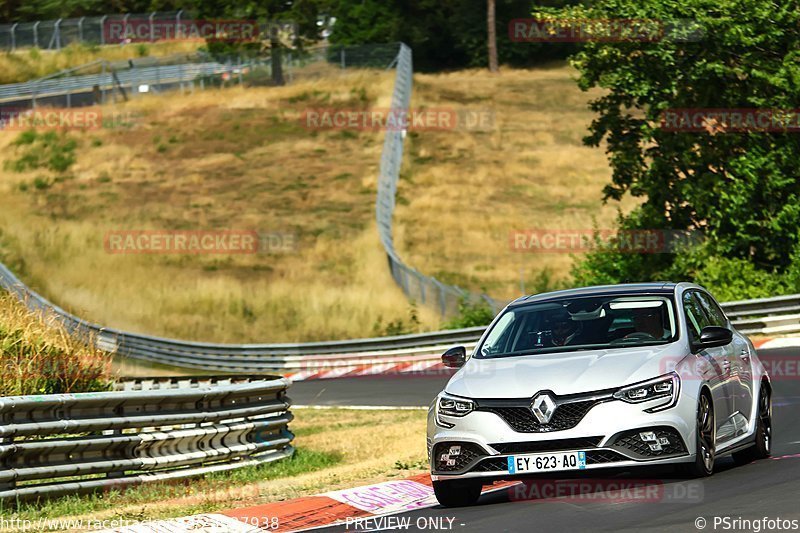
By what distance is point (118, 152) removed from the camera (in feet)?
230

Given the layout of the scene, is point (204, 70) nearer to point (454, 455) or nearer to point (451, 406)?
point (451, 406)

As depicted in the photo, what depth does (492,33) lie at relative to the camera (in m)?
95.4

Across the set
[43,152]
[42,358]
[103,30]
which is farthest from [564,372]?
[103,30]

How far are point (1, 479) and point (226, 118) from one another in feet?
219

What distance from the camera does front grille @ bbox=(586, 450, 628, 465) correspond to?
952cm

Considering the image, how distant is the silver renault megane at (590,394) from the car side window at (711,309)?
460 mm

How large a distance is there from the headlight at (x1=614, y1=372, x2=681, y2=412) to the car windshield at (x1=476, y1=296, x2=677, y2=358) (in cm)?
78

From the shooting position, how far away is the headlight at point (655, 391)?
963cm

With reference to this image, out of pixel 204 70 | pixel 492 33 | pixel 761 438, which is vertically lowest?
pixel 204 70

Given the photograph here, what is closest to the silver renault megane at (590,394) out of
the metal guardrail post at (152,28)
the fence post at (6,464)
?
the fence post at (6,464)

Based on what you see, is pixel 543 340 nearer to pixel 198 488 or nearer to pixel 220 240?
pixel 198 488

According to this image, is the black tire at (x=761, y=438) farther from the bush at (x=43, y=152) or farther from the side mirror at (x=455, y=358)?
the bush at (x=43, y=152)

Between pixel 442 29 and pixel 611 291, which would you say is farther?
pixel 442 29

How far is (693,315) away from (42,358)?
669cm
